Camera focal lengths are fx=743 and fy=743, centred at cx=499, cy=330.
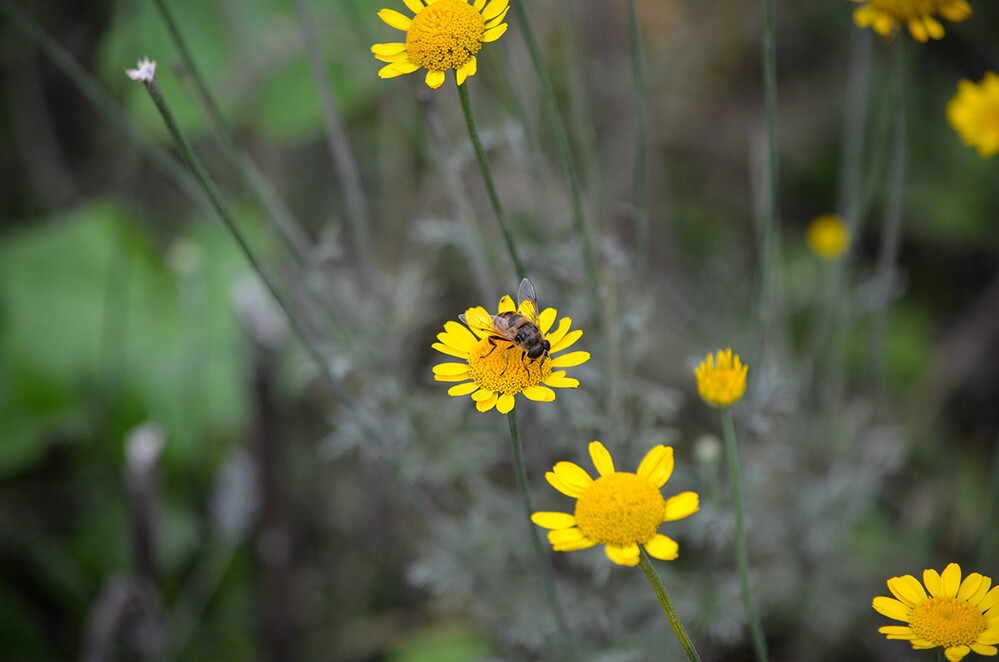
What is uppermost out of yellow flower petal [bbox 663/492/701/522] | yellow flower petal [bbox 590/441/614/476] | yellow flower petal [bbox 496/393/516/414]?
yellow flower petal [bbox 496/393/516/414]

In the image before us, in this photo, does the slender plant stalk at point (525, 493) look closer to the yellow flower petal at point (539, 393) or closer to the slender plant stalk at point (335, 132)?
the yellow flower petal at point (539, 393)

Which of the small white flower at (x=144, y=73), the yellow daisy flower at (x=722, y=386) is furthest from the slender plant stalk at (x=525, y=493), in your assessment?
the small white flower at (x=144, y=73)

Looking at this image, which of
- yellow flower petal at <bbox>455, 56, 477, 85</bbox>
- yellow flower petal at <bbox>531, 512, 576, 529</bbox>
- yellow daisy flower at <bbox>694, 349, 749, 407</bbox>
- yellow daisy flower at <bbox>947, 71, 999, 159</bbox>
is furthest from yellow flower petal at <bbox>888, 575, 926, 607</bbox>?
yellow daisy flower at <bbox>947, 71, 999, 159</bbox>

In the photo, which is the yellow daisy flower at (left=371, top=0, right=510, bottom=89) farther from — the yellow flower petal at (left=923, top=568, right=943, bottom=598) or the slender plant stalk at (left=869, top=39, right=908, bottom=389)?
the yellow flower petal at (left=923, top=568, right=943, bottom=598)

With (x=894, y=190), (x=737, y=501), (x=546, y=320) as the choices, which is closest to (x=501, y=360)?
(x=546, y=320)

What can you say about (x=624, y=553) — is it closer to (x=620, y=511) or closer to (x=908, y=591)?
(x=620, y=511)

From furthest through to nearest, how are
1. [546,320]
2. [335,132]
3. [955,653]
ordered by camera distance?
[335,132]
[546,320]
[955,653]
